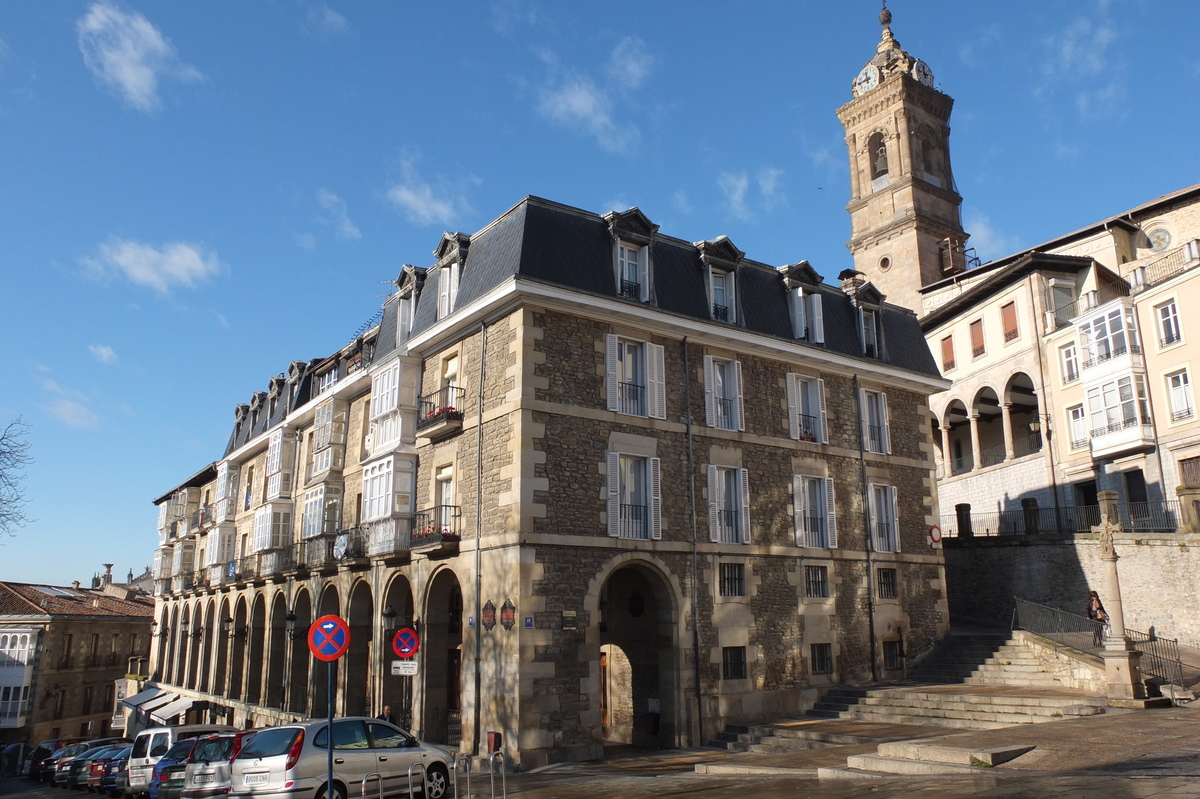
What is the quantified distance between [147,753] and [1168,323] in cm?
3319

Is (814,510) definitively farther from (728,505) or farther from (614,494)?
(614,494)

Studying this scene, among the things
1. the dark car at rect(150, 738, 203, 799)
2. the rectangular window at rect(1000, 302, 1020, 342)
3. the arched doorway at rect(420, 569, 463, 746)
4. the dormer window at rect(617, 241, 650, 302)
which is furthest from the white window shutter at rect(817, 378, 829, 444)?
the rectangular window at rect(1000, 302, 1020, 342)

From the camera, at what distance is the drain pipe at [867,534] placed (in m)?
24.6

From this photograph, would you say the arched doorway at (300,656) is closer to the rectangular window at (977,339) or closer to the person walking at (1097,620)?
the person walking at (1097,620)

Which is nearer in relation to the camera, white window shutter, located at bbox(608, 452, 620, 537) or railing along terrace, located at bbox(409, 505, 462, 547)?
white window shutter, located at bbox(608, 452, 620, 537)

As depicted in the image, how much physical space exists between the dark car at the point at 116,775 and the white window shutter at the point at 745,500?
15.7 m

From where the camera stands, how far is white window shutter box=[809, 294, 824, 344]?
2528cm

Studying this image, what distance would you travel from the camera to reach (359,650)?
85.8ft

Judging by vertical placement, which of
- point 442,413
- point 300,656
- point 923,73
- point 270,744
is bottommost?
point 270,744

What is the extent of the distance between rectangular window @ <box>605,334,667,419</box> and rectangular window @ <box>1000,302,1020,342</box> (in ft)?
75.6

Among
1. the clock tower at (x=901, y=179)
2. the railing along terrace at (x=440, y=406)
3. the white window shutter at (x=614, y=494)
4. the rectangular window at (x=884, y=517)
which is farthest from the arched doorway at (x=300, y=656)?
the clock tower at (x=901, y=179)

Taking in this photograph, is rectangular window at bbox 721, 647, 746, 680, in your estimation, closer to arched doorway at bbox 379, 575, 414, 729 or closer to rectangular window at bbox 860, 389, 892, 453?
rectangular window at bbox 860, 389, 892, 453

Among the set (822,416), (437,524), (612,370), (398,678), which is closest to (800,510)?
(822,416)

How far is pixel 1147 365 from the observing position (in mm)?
31453
